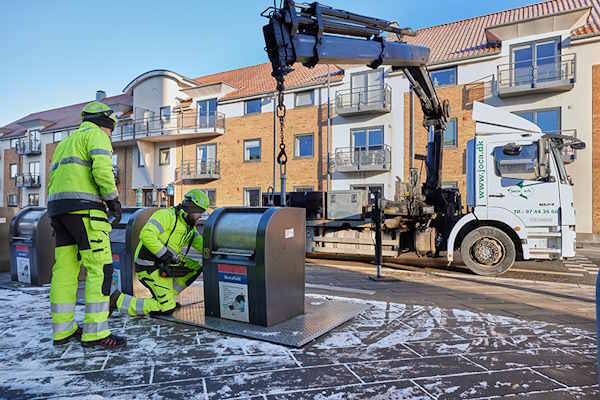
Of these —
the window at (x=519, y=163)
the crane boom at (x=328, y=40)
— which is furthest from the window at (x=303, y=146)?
the crane boom at (x=328, y=40)

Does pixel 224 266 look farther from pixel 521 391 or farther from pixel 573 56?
pixel 573 56

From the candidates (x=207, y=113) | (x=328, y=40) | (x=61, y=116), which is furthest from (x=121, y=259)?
(x=61, y=116)

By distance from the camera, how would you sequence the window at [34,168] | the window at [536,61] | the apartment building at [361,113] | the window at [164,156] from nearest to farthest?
the apartment building at [361,113]
the window at [536,61]
the window at [164,156]
the window at [34,168]

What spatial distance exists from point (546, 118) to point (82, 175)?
1973cm

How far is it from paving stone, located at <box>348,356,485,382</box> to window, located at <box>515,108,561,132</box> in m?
17.9

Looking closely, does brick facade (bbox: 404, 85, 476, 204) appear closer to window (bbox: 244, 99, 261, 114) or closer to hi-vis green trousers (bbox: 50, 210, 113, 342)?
window (bbox: 244, 99, 261, 114)

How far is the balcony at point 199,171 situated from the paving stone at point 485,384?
80.4 ft

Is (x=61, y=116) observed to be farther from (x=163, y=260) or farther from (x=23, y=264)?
(x=163, y=260)

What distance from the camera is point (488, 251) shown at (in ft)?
28.6

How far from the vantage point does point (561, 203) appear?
26.9 feet

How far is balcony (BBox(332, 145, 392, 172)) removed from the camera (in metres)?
20.9

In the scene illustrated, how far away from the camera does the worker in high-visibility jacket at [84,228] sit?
3650 millimetres

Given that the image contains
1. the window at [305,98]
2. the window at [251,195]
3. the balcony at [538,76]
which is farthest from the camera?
the window at [251,195]

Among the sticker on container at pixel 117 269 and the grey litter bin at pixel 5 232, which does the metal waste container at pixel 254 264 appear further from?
the grey litter bin at pixel 5 232
